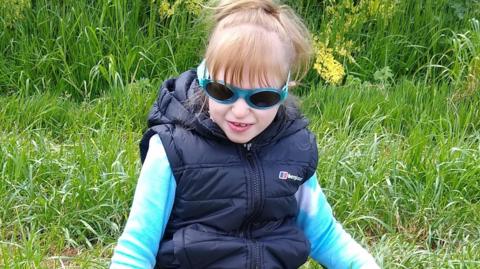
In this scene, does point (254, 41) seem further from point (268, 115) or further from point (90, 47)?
point (90, 47)

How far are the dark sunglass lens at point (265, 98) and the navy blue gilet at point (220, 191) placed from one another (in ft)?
0.45

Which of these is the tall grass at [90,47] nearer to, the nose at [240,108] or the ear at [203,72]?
the ear at [203,72]

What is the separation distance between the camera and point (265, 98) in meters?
2.28

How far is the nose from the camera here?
7.45 ft

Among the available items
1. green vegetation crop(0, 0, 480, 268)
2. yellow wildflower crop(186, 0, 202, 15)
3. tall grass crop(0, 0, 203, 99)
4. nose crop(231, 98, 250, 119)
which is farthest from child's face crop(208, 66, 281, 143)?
yellow wildflower crop(186, 0, 202, 15)

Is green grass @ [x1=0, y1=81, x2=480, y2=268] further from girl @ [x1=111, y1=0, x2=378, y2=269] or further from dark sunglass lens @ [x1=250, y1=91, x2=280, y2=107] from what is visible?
dark sunglass lens @ [x1=250, y1=91, x2=280, y2=107]

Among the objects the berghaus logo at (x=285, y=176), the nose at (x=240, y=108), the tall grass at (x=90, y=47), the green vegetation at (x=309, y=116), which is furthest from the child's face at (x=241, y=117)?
the tall grass at (x=90, y=47)

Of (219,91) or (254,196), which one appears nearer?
(219,91)

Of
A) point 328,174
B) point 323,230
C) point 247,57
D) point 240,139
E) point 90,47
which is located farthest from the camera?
point 90,47

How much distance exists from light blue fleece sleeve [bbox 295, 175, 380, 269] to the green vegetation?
0.47 metres

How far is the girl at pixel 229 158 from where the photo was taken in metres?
2.27

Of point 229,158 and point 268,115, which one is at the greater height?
point 268,115

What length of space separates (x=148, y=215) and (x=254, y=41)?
538 mm

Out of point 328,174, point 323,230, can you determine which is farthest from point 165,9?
point 323,230
